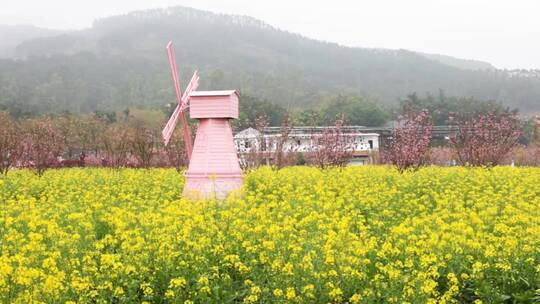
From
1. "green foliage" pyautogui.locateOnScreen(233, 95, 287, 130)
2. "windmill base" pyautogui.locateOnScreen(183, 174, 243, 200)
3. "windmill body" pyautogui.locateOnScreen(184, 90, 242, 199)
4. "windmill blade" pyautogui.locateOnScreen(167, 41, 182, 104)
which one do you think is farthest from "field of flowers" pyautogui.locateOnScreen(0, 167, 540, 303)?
"green foliage" pyautogui.locateOnScreen(233, 95, 287, 130)

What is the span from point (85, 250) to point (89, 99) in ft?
333

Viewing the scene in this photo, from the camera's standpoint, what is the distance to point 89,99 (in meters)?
105

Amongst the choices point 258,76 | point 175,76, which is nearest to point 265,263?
point 175,76

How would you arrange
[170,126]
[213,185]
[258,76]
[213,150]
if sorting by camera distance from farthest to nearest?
[258,76], [170,126], [213,150], [213,185]

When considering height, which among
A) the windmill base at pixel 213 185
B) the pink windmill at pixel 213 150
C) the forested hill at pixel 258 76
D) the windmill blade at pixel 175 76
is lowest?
the windmill base at pixel 213 185

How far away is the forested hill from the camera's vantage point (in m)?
106

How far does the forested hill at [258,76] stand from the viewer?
106 meters

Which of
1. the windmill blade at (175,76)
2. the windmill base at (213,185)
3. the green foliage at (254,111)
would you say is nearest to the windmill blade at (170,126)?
the windmill blade at (175,76)

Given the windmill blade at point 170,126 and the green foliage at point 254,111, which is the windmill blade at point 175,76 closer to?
the windmill blade at point 170,126

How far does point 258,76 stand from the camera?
122688mm

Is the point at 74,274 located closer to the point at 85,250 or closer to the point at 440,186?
the point at 85,250

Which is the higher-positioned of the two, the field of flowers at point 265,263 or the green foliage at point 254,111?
the green foliage at point 254,111

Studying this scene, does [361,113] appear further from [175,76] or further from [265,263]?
[265,263]

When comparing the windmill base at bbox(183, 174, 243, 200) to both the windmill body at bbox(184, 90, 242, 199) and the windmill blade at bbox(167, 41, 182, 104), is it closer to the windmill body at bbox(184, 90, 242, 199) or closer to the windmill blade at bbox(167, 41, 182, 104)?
the windmill body at bbox(184, 90, 242, 199)
